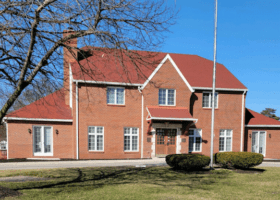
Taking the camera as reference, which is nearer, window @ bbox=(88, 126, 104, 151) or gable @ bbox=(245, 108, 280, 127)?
window @ bbox=(88, 126, 104, 151)

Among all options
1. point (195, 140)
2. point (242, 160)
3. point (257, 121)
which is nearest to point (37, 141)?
point (195, 140)

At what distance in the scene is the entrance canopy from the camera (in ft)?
67.2

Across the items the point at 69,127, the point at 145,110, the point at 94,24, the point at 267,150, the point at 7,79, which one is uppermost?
the point at 94,24

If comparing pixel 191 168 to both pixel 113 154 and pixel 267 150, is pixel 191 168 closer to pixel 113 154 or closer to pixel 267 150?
pixel 113 154

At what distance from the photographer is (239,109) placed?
24172 millimetres

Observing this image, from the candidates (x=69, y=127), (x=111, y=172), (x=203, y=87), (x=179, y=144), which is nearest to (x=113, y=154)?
(x=69, y=127)

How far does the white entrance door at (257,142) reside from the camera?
25.1 metres

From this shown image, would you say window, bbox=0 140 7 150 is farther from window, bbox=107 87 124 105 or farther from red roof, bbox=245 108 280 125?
red roof, bbox=245 108 280 125

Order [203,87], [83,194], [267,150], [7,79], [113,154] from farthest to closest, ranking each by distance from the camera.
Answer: [267,150]
[203,87]
[113,154]
[7,79]
[83,194]

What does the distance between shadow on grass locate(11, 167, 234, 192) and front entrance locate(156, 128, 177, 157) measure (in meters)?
7.50

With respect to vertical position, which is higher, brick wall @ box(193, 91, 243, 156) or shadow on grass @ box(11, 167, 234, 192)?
brick wall @ box(193, 91, 243, 156)

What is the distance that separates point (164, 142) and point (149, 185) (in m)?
11.7

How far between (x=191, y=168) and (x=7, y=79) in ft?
35.2

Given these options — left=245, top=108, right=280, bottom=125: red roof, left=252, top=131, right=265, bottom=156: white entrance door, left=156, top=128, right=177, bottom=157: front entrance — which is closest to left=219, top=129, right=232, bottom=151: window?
left=245, top=108, right=280, bottom=125: red roof
